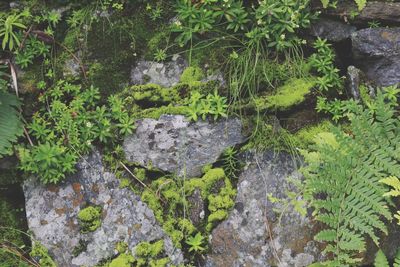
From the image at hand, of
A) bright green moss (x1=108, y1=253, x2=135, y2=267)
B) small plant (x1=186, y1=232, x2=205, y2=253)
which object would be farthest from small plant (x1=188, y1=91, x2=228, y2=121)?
bright green moss (x1=108, y1=253, x2=135, y2=267)

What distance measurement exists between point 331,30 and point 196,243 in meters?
2.42

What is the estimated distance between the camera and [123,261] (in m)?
4.05

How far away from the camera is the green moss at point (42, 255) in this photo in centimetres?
409

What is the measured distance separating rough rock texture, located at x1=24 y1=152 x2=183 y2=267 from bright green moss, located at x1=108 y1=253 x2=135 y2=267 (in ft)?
0.28

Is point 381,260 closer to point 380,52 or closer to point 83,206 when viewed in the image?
point 380,52

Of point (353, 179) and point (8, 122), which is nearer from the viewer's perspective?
point (353, 179)

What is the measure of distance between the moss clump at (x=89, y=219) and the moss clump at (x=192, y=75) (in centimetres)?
144

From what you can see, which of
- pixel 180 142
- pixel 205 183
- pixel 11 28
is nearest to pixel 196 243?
pixel 205 183

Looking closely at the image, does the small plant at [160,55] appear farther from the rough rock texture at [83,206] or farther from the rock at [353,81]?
the rock at [353,81]

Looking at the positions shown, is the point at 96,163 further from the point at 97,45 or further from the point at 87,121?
the point at 97,45

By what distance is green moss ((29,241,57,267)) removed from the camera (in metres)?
4.09

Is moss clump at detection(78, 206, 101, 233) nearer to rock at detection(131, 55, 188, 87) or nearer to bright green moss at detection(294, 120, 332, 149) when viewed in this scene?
rock at detection(131, 55, 188, 87)

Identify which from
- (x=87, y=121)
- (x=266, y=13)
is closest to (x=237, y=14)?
(x=266, y=13)

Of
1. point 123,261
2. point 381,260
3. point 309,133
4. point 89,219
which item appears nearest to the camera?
point 381,260
